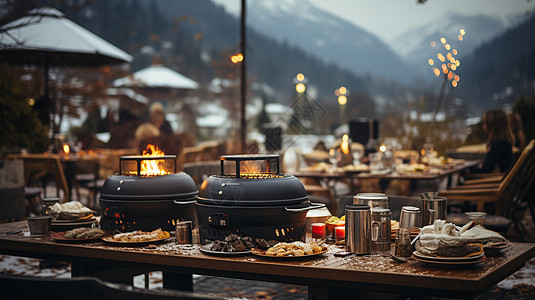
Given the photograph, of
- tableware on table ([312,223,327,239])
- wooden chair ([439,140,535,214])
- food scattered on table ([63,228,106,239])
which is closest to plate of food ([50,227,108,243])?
food scattered on table ([63,228,106,239])

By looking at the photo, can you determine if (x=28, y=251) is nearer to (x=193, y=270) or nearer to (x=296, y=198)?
(x=193, y=270)

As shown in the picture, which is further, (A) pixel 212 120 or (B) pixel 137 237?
(A) pixel 212 120

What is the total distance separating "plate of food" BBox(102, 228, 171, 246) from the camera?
9.28ft

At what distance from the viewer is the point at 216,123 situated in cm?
3425

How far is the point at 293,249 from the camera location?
2.51 m

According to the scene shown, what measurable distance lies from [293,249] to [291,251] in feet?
0.08

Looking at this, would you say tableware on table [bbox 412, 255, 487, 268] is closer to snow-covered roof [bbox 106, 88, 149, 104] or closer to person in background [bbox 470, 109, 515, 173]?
person in background [bbox 470, 109, 515, 173]

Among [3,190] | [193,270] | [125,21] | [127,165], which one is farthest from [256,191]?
[125,21]

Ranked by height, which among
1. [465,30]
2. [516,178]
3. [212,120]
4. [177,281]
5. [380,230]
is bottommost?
[177,281]

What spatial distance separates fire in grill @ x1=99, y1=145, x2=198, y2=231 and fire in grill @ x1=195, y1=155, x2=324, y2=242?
11.0 inches

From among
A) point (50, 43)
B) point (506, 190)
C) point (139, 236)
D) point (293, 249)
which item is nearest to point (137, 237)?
point (139, 236)

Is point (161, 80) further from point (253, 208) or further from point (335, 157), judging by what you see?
point (253, 208)

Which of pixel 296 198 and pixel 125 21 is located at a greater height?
pixel 125 21

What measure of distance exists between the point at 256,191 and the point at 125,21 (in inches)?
1110
